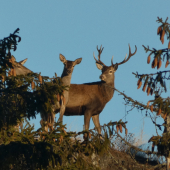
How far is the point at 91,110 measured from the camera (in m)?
13.2

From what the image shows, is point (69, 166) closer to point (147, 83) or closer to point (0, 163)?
point (0, 163)

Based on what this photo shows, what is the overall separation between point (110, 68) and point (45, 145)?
7.21m

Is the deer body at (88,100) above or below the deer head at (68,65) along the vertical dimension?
below

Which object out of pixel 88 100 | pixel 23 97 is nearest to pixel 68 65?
pixel 88 100

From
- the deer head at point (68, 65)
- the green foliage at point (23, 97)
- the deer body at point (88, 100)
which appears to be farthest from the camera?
the deer body at point (88, 100)

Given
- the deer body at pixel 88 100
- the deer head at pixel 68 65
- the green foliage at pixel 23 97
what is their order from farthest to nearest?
the deer body at pixel 88 100, the deer head at pixel 68 65, the green foliage at pixel 23 97

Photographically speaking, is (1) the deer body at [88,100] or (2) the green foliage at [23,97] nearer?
(2) the green foliage at [23,97]

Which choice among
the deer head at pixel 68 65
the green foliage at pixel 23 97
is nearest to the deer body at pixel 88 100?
the deer head at pixel 68 65

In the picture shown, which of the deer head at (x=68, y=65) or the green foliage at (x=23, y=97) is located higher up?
the deer head at (x=68, y=65)

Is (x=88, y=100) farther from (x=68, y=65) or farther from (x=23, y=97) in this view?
(x=23, y=97)

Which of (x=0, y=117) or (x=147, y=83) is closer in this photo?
(x=147, y=83)

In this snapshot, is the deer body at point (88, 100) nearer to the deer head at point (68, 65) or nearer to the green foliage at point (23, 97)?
the deer head at point (68, 65)


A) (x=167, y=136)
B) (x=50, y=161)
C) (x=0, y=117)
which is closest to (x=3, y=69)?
(x=0, y=117)

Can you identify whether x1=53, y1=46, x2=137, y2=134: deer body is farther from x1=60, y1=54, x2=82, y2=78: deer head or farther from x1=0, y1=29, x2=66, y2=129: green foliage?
x1=0, y1=29, x2=66, y2=129: green foliage
